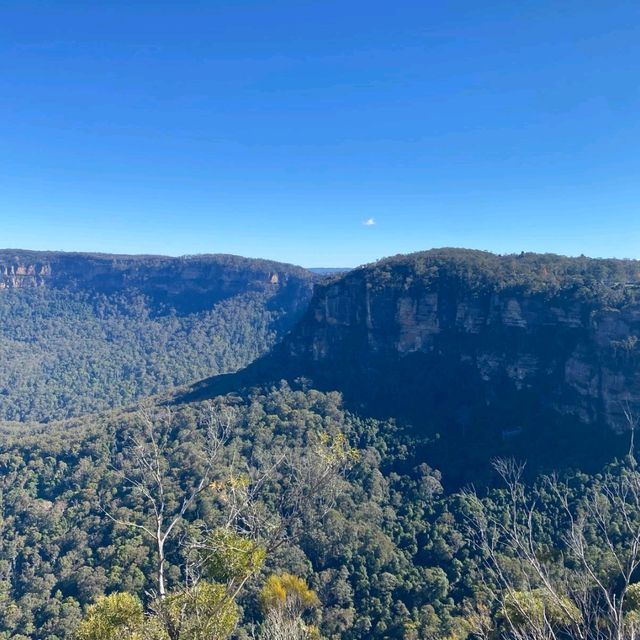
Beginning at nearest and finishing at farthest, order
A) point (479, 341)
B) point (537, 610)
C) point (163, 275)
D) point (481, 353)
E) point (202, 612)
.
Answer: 1. point (202, 612)
2. point (537, 610)
3. point (481, 353)
4. point (479, 341)
5. point (163, 275)

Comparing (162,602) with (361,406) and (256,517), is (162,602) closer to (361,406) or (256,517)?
(256,517)

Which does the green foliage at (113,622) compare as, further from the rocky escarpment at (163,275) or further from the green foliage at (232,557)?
the rocky escarpment at (163,275)

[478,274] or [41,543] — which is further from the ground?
[478,274]

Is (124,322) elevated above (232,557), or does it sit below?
below

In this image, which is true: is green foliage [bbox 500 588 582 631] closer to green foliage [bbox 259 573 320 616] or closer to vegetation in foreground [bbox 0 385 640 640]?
vegetation in foreground [bbox 0 385 640 640]

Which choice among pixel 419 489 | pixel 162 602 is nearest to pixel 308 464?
pixel 162 602

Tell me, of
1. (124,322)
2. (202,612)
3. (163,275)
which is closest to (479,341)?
(202,612)

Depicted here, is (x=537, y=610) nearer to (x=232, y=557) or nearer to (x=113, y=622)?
(x=232, y=557)
